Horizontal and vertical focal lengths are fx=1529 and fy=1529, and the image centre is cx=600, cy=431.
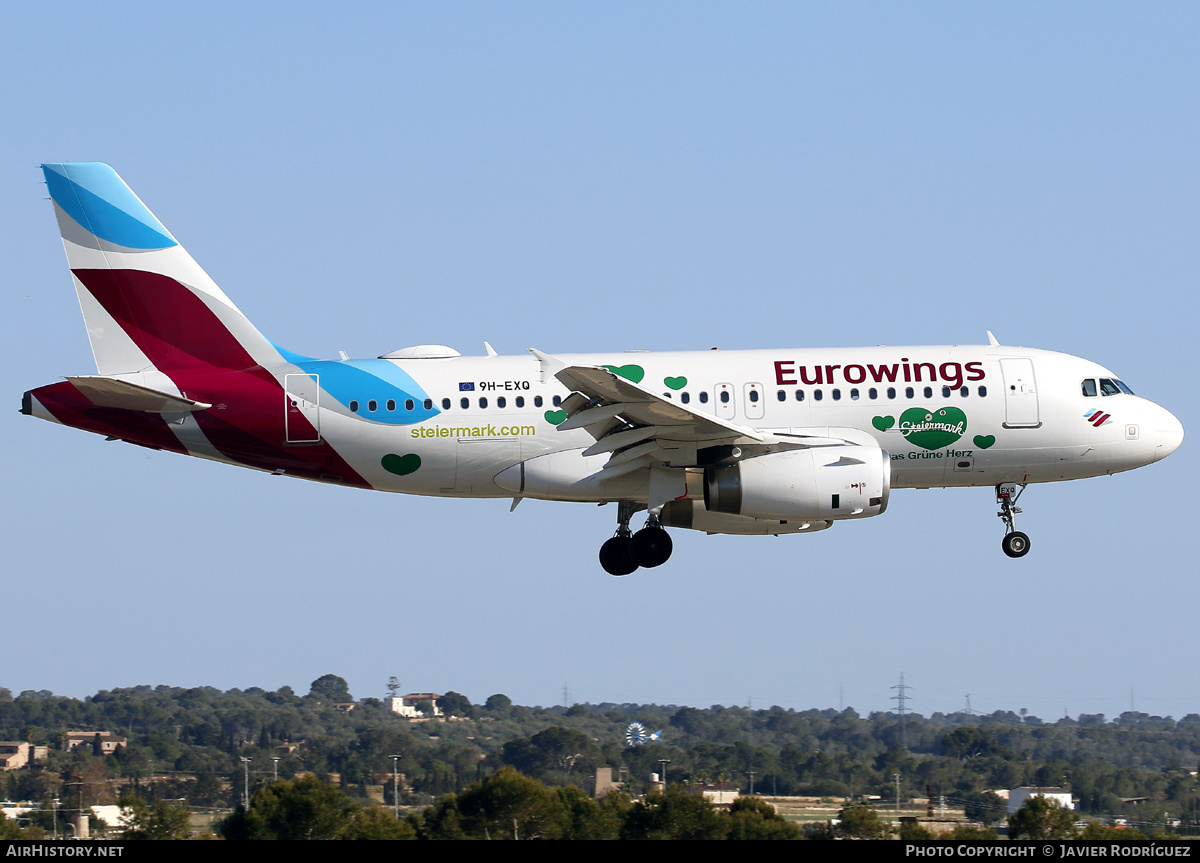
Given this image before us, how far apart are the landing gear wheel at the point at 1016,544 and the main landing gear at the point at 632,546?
8660 mm

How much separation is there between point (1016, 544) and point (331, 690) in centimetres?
6549

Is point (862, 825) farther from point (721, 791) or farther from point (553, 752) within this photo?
point (553, 752)

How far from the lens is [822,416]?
36094mm

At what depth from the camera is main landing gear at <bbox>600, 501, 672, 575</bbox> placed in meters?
37.2

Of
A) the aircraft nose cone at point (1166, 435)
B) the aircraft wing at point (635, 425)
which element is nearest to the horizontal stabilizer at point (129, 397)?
the aircraft wing at point (635, 425)

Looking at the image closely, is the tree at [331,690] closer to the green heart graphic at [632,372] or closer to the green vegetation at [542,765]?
the green vegetation at [542,765]

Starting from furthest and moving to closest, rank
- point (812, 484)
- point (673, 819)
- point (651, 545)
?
point (651, 545)
point (812, 484)
point (673, 819)

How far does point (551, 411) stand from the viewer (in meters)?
36.4

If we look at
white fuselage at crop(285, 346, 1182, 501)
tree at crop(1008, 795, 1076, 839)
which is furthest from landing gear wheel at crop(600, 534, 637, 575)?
tree at crop(1008, 795, 1076, 839)

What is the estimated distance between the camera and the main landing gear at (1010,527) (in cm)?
3822

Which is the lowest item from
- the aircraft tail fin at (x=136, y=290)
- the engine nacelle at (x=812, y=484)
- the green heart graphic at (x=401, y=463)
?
the engine nacelle at (x=812, y=484)

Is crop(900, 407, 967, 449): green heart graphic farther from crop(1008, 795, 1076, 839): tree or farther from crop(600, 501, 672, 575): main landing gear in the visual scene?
crop(1008, 795, 1076, 839): tree

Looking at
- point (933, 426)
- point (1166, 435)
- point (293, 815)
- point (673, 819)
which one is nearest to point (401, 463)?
point (293, 815)
